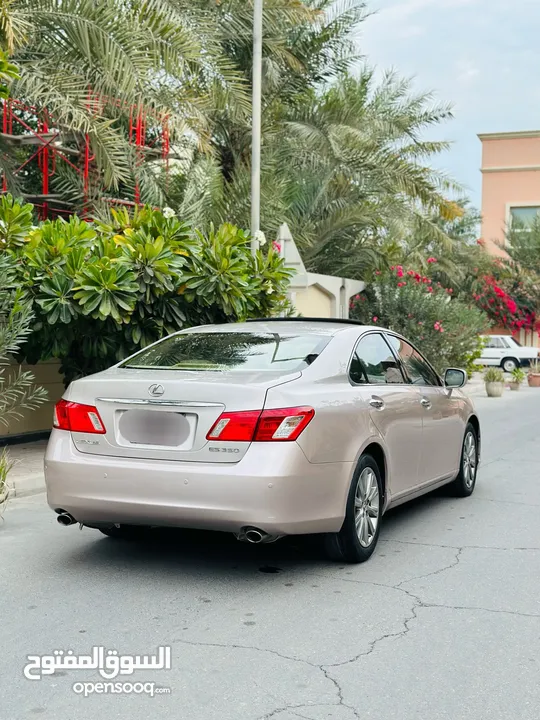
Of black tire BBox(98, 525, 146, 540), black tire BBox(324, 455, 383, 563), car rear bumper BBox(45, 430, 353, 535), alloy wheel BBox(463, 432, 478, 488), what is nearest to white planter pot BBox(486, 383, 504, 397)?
alloy wheel BBox(463, 432, 478, 488)

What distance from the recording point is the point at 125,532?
6625mm

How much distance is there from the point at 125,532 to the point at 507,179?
44.4 metres

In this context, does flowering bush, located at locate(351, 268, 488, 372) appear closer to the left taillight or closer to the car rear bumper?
the left taillight

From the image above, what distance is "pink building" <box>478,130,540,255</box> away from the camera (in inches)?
1864

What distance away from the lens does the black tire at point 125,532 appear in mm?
6484

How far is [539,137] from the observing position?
4725 centimetres

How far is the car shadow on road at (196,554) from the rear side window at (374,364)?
114 centimetres

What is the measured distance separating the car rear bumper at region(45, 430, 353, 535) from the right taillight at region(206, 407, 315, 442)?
0.06 metres

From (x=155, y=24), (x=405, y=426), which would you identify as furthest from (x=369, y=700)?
(x=155, y=24)

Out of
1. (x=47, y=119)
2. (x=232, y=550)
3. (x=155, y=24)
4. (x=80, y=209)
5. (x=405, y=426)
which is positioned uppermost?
(x=155, y=24)

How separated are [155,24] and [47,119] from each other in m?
2.37

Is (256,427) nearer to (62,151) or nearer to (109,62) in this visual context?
(109,62)

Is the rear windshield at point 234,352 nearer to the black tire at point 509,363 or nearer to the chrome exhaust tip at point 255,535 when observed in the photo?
the chrome exhaust tip at point 255,535

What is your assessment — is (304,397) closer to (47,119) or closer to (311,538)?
(311,538)
